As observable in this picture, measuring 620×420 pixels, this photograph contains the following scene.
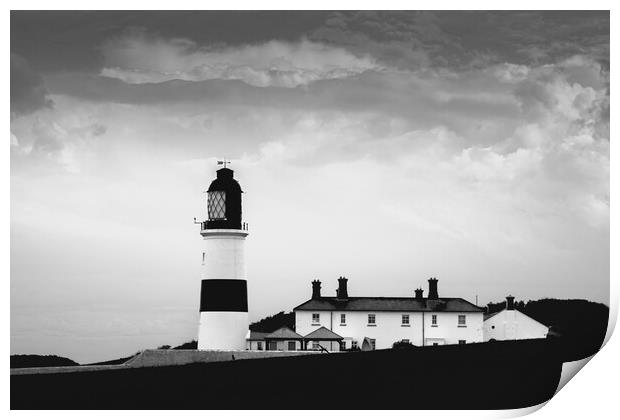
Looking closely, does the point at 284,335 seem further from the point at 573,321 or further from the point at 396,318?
the point at 573,321

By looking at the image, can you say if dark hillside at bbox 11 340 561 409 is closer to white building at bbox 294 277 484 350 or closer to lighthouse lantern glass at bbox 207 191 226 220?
lighthouse lantern glass at bbox 207 191 226 220

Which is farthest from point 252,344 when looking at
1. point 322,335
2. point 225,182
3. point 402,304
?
point 402,304

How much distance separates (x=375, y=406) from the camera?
29391mm

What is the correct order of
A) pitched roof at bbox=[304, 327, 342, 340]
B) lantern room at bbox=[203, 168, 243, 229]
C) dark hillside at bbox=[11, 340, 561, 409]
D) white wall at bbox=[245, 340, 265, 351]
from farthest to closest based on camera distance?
pitched roof at bbox=[304, 327, 342, 340], lantern room at bbox=[203, 168, 243, 229], white wall at bbox=[245, 340, 265, 351], dark hillside at bbox=[11, 340, 561, 409]

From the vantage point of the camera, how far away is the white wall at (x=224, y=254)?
38.6 metres

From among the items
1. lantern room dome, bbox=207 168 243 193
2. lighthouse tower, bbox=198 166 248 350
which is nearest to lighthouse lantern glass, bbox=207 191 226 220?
lighthouse tower, bbox=198 166 248 350

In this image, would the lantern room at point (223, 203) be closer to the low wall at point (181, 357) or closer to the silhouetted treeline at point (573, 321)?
the low wall at point (181, 357)

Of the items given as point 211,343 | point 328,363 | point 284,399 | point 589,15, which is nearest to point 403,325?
point 211,343

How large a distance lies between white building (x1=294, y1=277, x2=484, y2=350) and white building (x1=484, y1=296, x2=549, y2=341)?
27 centimetres

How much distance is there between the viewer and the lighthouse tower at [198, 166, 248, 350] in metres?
38.6

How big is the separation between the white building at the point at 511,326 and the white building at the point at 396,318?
0.27 metres

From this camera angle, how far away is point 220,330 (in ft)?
127

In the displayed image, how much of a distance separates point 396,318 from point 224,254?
17.8ft

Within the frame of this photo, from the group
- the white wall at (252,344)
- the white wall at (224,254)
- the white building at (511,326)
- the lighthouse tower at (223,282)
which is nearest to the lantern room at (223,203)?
the lighthouse tower at (223,282)
